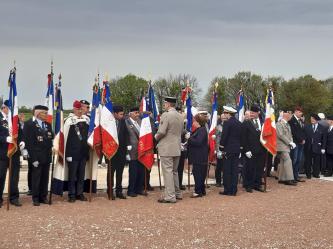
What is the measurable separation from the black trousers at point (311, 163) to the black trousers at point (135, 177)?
18.5 ft

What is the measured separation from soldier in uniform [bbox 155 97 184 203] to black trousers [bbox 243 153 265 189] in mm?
2384

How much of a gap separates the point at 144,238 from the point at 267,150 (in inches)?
221

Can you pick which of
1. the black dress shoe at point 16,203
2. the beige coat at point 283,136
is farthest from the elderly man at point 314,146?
the black dress shoe at point 16,203

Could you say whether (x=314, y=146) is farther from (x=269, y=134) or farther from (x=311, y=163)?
(x=269, y=134)

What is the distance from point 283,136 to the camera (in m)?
12.4

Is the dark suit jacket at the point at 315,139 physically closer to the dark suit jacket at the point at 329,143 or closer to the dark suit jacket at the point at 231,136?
the dark suit jacket at the point at 329,143

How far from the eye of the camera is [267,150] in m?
11.5

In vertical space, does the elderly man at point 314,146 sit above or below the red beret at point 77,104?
below

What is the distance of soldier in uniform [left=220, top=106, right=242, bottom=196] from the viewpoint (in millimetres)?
10680

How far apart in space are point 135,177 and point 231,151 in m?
2.28

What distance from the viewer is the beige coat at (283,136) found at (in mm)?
12383

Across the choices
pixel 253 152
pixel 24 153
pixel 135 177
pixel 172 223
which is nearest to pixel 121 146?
pixel 135 177

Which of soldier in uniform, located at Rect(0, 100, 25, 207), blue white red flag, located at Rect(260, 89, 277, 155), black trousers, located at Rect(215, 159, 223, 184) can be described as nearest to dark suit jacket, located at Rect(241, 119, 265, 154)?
blue white red flag, located at Rect(260, 89, 277, 155)

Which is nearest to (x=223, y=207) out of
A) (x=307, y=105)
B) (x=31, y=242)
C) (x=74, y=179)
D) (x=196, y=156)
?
(x=196, y=156)
